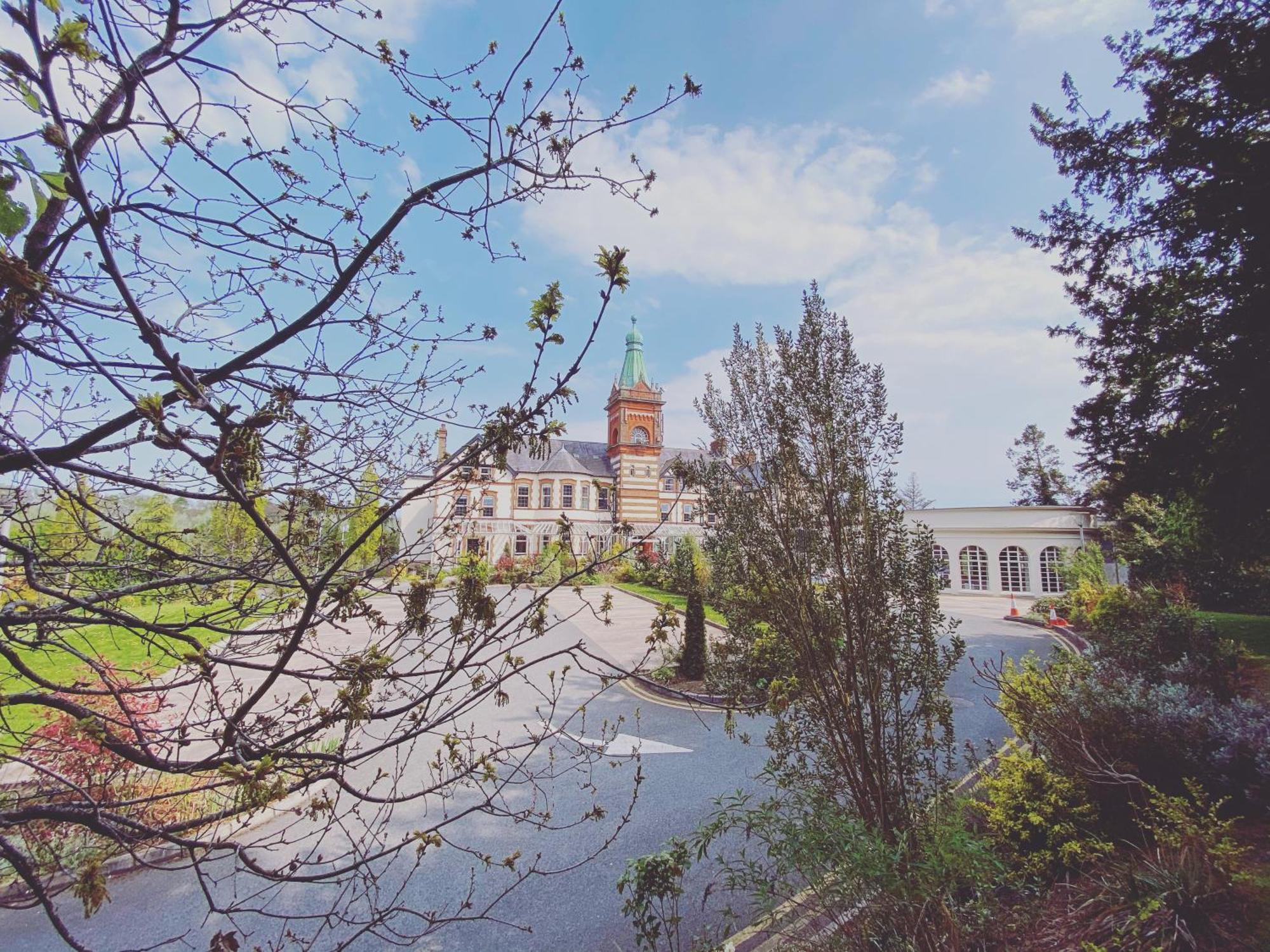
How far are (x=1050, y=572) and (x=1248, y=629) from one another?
487 inches

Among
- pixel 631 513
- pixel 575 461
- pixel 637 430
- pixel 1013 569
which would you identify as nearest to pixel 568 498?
pixel 575 461

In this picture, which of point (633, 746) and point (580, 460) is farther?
point (580, 460)

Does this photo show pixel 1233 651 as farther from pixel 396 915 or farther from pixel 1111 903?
pixel 396 915

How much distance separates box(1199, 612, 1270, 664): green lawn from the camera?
9.93 m

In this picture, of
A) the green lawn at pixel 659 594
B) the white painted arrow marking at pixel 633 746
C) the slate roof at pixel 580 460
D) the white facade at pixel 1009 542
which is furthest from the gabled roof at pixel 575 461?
the white painted arrow marking at pixel 633 746

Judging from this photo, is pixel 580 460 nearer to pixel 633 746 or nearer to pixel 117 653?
pixel 117 653

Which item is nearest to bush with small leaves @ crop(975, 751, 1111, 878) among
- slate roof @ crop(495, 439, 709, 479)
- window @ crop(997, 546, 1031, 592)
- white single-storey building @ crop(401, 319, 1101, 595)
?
white single-storey building @ crop(401, 319, 1101, 595)

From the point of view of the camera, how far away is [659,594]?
75.7 feet

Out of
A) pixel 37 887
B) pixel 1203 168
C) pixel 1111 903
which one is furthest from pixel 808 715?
pixel 1203 168

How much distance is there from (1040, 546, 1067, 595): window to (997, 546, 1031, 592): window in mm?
563

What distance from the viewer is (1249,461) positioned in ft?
21.8

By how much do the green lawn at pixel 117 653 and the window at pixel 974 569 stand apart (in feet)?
91.5

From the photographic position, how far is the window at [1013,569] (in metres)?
24.0

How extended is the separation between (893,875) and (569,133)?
156 inches
